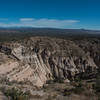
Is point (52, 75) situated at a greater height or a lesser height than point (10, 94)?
lesser

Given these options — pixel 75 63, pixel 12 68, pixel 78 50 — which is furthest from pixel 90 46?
pixel 12 68

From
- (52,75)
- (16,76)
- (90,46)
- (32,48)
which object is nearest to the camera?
(16,76)

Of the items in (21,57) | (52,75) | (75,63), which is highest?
(21,57)

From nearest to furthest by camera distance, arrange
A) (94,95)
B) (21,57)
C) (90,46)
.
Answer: (94,95) → (21,57) → (90,46)

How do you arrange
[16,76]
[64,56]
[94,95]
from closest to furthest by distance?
[94,95]
[16,76]
[64,56]

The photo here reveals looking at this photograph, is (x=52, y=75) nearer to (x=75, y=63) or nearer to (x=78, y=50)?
(x=75, y=63)

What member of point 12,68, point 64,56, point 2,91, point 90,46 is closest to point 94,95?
point 2,91

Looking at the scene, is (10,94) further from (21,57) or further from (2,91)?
(21,57)

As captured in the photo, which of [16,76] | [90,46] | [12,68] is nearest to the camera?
[16,76]

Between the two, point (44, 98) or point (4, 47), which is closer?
point (44, 98)
